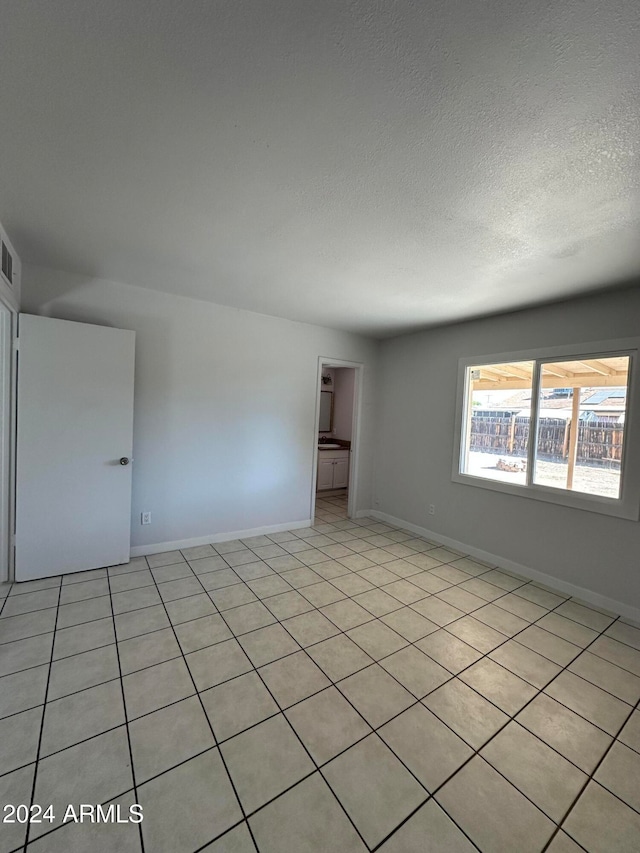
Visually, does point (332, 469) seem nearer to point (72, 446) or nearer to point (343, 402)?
point (343, 402)

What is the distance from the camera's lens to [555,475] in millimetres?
3139

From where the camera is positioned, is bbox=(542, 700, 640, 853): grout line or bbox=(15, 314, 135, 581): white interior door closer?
bbox=(542, 700, 640, 853): grout line

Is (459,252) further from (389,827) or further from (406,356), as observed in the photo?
(389,827)

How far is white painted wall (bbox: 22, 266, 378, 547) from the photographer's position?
3.23 meters

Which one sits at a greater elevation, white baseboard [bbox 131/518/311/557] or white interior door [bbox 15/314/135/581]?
white interior door [bbox 15/314/135/581]

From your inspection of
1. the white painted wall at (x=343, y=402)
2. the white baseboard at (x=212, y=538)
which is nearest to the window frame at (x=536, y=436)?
the white baseboard at (x=212, y=538)

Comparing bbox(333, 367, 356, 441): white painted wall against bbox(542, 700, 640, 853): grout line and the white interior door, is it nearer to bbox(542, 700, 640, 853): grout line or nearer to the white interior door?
the white interior door

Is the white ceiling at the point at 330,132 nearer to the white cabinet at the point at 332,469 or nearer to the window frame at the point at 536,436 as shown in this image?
the window frame at the point at 536,436

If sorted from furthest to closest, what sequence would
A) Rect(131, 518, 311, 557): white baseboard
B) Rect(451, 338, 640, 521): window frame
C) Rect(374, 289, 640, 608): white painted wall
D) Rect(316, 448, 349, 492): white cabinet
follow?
Rect(316, 448, 349, 492): white cabinet
Rect(131, 518, 311, 557): white baseboard
Rect(374, 289, 640, 608): white painted wall
Rect(451, 338, 640, 521): window frame

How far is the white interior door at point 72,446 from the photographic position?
8.97 feet

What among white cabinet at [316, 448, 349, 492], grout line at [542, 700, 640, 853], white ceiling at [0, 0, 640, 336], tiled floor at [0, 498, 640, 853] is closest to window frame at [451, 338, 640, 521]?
white ceiling at [0, 0, 640, 336]

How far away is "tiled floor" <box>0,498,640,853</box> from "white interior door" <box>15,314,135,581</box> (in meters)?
0.26

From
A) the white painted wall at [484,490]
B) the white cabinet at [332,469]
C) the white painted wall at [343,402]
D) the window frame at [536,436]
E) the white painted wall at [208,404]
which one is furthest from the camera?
the white painted wall at [343,402]

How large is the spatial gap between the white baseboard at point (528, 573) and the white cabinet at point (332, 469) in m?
1.82
